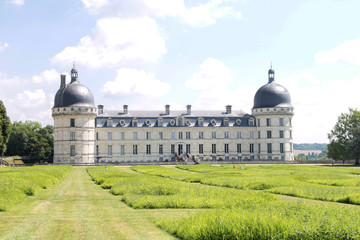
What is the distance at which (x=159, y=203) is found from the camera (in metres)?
16.8

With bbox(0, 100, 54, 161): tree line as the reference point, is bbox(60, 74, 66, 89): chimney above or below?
above

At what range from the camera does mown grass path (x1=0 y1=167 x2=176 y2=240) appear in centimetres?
1173

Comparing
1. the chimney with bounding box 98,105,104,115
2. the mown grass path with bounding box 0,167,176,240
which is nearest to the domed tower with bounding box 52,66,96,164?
the chimney with bounding box 98,105,104,115

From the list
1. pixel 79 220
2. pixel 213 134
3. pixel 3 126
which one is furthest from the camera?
pixel 213 134

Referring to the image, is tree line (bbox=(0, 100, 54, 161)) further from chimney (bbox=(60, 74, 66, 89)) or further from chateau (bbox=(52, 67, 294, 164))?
chimney (bbox=(60, 74, 66, 89))

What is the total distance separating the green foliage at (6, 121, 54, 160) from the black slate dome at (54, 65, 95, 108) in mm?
7953

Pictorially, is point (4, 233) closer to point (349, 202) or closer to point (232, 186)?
point (349, 202)

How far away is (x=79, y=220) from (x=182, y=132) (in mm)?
65060

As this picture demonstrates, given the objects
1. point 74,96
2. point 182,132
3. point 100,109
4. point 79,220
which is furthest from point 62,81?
point 79,220

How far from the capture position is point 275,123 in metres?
77.2

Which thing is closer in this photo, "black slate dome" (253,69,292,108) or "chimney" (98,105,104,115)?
"black slate dome" (253,69,292,108)

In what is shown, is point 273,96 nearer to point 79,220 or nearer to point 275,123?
point 275,123

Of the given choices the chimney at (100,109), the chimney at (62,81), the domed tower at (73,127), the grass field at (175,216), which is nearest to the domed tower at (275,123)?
the chimney at (100,109)

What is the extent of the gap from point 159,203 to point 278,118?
207ft
